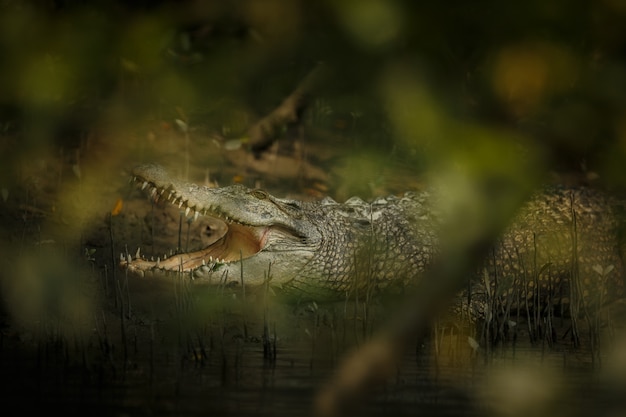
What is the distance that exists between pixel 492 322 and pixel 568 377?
52.4 inches

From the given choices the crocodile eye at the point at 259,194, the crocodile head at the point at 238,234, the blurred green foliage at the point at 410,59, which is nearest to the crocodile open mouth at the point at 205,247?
the crocodile head at the point at 238,234

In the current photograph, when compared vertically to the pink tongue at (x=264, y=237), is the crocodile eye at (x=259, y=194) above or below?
above

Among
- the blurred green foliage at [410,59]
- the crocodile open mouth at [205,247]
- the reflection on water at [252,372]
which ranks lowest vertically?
the reflection on water at [252,372]

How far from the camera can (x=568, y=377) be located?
5.91m

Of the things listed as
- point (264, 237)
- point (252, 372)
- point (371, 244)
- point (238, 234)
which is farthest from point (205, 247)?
point (252, 372)

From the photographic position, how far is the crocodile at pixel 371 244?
26.0 ft

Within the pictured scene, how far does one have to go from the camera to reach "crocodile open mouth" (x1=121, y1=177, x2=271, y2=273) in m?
7.53

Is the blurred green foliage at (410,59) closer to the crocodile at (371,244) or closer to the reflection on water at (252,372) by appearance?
the reflection on water at (252,372)

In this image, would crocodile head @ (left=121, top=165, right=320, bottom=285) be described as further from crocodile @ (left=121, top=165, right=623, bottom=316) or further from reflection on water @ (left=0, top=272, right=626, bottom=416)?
reflection on water @ (left=0, top=272, right=626, bottom=416)

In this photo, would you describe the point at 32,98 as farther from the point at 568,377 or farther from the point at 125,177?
the point at 125,177

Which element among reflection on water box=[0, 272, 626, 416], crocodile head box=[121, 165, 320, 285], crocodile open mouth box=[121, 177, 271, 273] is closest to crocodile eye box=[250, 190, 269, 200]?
crocodile head box=[121, 165, 320, 285]

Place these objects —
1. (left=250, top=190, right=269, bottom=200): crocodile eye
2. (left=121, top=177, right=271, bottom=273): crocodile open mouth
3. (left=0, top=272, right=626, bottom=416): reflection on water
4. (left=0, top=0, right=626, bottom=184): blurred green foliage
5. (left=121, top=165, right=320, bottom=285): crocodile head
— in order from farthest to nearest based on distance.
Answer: (left=250, top=190, right=269, bottom=200): crocodile eye, (left=121, top=165, right=320, bottom=285): crocodile head, (left=121, top=177, right=271, bottom=273): crocodile open mouth, (left=0, top=272, right=626, bottom=416): reflection on water, (left=0, top=0, right=626, bottom=184): blurred green foliage

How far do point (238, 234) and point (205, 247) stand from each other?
0.33 m

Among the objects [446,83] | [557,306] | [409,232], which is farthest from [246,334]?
[446,83]
